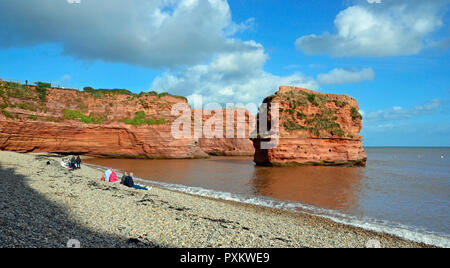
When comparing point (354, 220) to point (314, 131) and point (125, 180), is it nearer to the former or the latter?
point (125, 180)

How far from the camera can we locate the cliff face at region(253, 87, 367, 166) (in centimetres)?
3409

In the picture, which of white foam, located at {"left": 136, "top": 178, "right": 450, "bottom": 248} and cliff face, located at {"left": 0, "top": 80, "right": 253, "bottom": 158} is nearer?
white foam, located at {"left": 136, "top": 178, "right": 450, "bottom": 248}

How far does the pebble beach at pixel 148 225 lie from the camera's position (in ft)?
19.4

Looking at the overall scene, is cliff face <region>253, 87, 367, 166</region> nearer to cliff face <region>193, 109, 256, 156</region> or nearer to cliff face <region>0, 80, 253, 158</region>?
cliff face <region>0, 80, 253, 158</region>

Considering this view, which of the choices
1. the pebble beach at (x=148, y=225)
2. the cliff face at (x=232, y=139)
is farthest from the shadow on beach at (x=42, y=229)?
the cliff face at (x=232, y=139)

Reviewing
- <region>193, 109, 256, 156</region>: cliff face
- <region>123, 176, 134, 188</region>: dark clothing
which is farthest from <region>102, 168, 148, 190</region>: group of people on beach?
<region>193, 109, 256, 156</region>: cliff face

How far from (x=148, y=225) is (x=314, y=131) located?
106ft

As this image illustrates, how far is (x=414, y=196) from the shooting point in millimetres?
15562

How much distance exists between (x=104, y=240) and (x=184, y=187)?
40.3 ft

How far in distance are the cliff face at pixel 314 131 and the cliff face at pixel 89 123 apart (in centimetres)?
1974

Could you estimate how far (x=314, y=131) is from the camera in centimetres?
3566

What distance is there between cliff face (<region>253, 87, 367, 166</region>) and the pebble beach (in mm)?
23270

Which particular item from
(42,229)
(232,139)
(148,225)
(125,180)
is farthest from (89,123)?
(42,229)

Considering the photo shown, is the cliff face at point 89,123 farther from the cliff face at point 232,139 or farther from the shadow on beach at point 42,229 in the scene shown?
the shadow on beach at point 42,229
